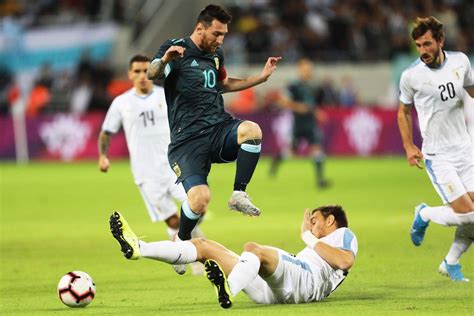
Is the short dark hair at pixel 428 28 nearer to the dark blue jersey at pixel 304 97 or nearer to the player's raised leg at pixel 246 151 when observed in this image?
the player's raised leg at pixel 246 151

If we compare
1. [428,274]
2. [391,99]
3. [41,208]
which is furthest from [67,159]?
[428,274]

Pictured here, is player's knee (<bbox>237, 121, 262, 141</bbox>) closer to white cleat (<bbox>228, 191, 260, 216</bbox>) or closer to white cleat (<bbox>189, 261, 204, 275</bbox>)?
white cleat (<bbox>228, 191, 260, 216</bbox>)

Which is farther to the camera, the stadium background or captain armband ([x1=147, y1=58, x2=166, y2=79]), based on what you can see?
the stadium background

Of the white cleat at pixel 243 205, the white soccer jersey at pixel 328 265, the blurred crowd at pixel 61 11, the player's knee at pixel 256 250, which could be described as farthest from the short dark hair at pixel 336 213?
the blurred crowd at pixel 61 11

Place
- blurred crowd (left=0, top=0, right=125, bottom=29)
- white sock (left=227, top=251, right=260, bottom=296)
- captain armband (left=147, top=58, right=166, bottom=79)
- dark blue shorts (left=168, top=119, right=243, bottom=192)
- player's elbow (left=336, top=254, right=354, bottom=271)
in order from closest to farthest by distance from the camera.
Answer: white sock (left=227, top=251, right=260, bottom=296), player's elbow (left=336, top=254, right=354, bottom=271), captain armband (left=147, top=58, right=166, bottom=79), dark blue shorts (left=168, top=119, right=243, bottom=192), blurred crowd (left=0, top=0, right=125, bottom=29)

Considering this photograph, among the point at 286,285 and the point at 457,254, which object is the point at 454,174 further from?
the point at 286,285

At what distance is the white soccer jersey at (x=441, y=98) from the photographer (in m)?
11.1

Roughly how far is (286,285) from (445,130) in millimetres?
2970

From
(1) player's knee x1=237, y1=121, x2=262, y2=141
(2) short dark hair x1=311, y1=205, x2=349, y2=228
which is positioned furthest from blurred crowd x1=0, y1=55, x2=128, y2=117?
(2) short dark hair x1=311, y1=205, x2=349, y2=228

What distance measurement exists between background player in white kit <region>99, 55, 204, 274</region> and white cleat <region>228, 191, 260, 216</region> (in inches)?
127

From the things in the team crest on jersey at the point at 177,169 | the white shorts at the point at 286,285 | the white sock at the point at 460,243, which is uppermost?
the team crest on jersey at the point at 177,169

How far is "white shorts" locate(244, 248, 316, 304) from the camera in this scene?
913cm

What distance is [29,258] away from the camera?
1396 cm

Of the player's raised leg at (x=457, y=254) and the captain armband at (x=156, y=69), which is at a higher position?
the captain armband at (x=156, y=69)
